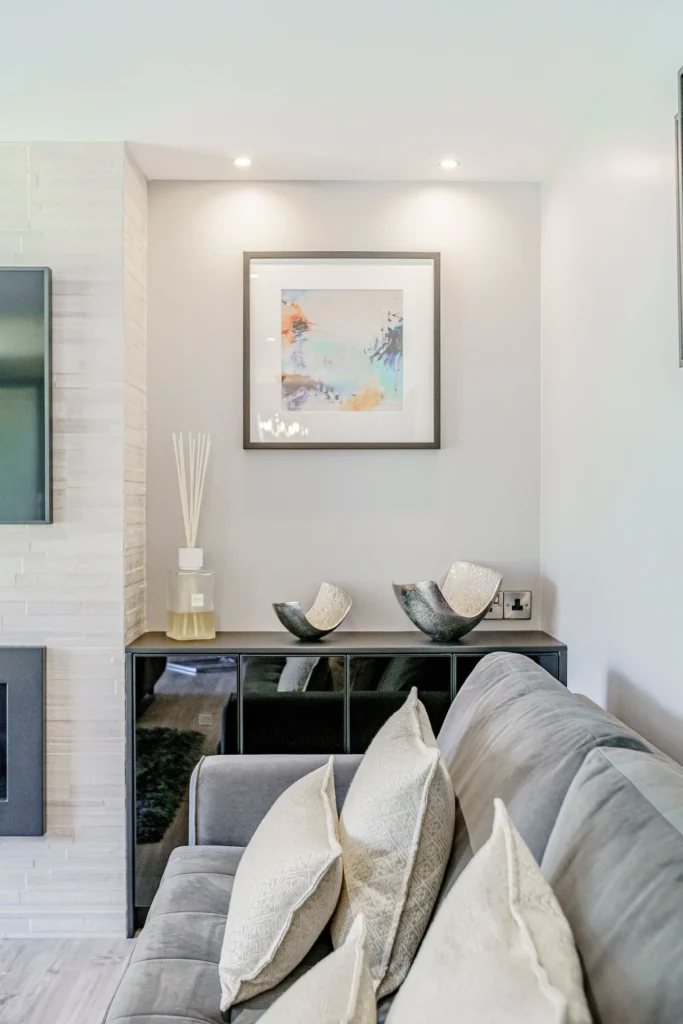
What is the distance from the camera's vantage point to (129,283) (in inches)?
107

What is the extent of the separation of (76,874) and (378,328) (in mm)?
2118

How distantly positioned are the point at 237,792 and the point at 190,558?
2.89 feet

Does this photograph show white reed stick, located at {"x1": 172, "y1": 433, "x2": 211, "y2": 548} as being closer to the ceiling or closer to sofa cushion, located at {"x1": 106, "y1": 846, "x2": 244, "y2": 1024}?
the ceiling

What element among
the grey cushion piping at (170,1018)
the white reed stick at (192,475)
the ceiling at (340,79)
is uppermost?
the ceiling at (340,79)

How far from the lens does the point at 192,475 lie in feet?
9.59

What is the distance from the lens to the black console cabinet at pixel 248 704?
262 centimetres

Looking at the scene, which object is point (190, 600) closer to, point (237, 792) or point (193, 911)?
point (237, 792)

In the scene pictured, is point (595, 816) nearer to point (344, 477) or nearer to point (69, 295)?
point (344, 477)

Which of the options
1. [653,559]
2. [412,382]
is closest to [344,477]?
[412,382]

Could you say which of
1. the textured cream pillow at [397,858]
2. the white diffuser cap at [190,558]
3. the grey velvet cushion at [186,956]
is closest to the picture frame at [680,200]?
the textured cream pillow at [397,858]

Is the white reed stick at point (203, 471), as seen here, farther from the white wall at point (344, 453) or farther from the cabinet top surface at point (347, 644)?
the cabinet top surface at point (347, 644)

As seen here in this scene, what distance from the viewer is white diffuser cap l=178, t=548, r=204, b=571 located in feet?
9.14

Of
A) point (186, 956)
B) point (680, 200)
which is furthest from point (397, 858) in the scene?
point (680, 200)

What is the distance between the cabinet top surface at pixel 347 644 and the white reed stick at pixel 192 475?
1.26 ft
